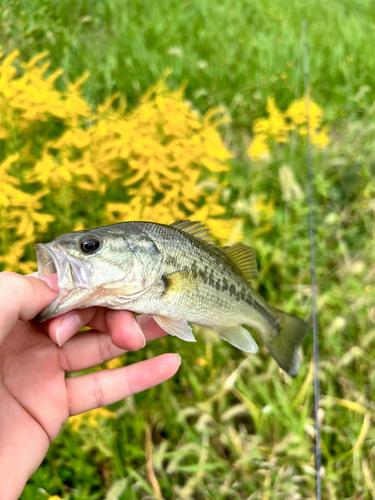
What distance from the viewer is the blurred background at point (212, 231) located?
6.08 ft

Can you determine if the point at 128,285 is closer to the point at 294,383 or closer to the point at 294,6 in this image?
the point at 294,383

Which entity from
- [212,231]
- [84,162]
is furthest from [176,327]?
[84,162]

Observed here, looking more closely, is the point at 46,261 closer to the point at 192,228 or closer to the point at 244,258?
the point at 192,228

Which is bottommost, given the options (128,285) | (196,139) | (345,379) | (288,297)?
(345,379)

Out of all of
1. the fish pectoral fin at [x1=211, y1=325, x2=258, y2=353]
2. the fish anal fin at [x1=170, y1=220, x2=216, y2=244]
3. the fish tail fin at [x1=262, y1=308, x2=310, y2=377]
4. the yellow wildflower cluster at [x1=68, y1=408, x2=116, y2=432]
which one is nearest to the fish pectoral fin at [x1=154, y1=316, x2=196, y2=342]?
the fish pectoral fin at [x1=211, y1=325, x2=258, y2=353]

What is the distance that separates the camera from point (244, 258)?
1.63 m

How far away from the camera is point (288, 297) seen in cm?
261

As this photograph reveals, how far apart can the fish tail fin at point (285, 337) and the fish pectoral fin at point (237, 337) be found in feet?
0.41

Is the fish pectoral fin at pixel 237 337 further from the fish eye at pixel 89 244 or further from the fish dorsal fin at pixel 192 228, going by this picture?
the fish eye at pixel 89 244

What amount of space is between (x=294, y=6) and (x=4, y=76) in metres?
4.56

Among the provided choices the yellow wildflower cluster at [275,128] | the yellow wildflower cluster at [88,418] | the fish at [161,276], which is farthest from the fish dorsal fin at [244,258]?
the yellow wildflower cluster at [275,128]

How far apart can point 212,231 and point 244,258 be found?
17.3 inches

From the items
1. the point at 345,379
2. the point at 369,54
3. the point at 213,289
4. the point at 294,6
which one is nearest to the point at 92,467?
the point at 213,289

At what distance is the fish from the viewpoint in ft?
3.99
